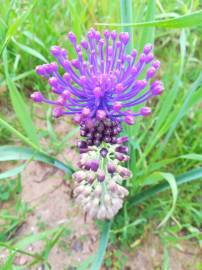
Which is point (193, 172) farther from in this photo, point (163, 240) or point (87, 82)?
point (87, 82)

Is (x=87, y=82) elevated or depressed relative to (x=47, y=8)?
depressed

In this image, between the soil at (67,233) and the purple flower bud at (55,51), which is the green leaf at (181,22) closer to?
the purple flower bud at (55,51)

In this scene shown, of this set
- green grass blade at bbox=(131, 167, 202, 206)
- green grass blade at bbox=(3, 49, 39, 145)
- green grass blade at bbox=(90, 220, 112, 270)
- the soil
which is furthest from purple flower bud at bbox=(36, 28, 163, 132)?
the soil

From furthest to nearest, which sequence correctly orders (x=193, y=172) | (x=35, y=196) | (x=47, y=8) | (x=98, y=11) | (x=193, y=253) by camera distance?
(x=98, y=11), (x=47, y=8), (x=35, y=196), (x=193, y=253), (x=193, y=172)

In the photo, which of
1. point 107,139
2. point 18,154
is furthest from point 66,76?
point 18,154

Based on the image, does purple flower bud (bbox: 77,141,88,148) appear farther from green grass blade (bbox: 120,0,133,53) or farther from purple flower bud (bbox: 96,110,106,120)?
green grass blade (bbox: 120,0,133,53)

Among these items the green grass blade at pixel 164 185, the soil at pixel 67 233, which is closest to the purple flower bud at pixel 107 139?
the green grass blade at pixel 164 185

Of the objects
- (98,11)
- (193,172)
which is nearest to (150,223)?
(193,172)
